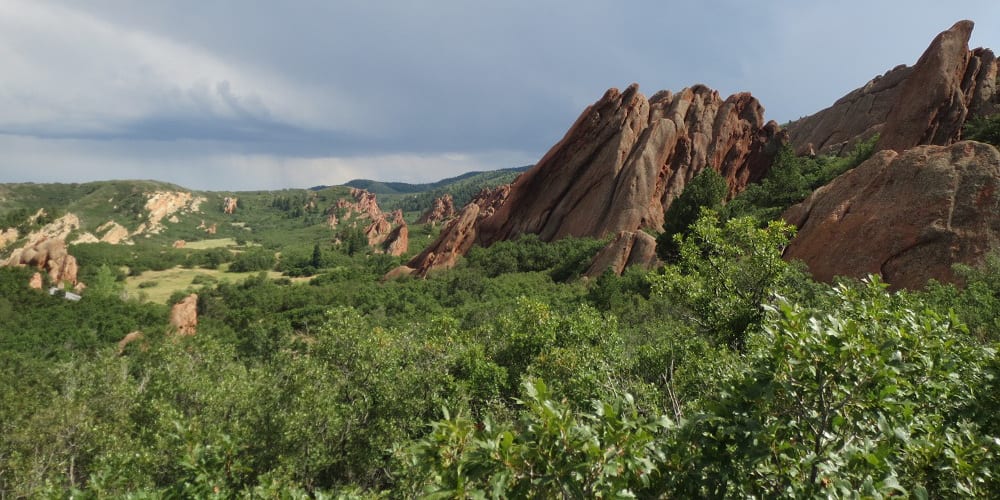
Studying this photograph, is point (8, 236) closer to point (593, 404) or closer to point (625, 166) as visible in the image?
point (625, 166)

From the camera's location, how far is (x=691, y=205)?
47.2 metres

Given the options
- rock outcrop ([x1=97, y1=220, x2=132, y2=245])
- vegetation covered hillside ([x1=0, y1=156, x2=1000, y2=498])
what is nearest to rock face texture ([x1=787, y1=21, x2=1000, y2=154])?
vegetation covered hillside ([x1=0, y1=156, x2=1000, y2=498])

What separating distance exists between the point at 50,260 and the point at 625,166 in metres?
105

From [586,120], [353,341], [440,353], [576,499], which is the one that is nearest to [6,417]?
[353,341]

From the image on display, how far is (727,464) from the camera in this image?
13.8ft

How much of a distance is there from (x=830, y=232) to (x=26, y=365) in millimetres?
68754

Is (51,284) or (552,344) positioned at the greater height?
(552,344)

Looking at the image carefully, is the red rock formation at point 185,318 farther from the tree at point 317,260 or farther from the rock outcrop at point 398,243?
the tree at point 317,260

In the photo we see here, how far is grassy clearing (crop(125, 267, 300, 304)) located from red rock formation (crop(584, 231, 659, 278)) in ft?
251

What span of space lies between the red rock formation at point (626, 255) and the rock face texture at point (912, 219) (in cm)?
1722

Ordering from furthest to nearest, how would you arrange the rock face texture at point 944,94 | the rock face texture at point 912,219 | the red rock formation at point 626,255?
the red rock formation at point 626,255 < the rock face texture at point 944,94 < the rock face texture at point 912,219

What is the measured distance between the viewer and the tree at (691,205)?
46.1m

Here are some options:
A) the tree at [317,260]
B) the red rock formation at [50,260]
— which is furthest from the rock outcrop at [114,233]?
the red rock formation at [50,260]

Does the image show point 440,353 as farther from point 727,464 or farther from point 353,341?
point 727,464
